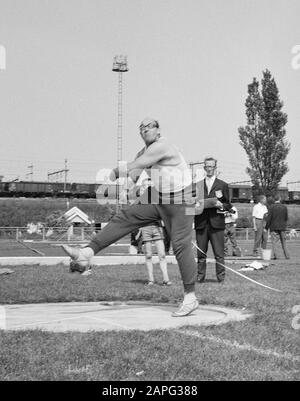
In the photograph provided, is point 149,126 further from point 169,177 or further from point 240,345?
point 240,345

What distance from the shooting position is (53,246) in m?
25.9

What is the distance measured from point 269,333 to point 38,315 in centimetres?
235

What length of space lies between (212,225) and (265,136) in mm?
45375

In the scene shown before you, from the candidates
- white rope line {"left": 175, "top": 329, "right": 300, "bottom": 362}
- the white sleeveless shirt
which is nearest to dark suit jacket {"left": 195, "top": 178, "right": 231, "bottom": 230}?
the white sleeveless shirt

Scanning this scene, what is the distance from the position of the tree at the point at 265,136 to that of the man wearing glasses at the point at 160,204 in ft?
159

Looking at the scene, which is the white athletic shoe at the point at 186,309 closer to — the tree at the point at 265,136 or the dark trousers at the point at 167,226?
the dark trousers at the point at 167,226

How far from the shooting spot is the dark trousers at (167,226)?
669cm

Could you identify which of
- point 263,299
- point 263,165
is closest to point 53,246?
point 263,299

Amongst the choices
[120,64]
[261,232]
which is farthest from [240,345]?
[120,64]

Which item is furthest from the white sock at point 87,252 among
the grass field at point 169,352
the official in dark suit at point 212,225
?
the official in dark suit at point 212,225

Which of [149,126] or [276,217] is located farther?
[276,217]

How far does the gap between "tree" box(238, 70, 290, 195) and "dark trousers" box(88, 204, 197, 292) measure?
48452 millimetres

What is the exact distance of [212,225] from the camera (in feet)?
34.9

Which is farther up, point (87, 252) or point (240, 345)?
point (87, 252)
